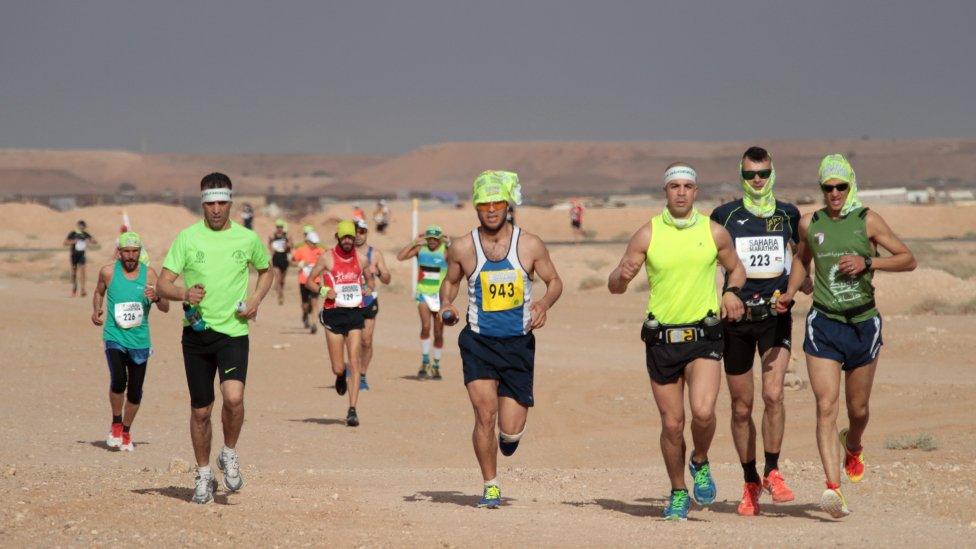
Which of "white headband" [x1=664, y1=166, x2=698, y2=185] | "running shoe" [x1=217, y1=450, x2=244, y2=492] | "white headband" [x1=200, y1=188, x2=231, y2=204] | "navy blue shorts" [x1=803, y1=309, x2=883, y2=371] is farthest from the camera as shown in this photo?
"running shoe" [x1=217, y1=450, x2=244, y2=492]

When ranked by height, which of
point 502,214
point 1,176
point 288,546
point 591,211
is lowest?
point 288,546

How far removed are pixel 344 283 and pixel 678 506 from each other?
7.22 metres

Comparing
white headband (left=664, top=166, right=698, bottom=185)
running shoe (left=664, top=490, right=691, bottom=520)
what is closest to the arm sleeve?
white headband (left=664, top=166, right=698, bottom=185)

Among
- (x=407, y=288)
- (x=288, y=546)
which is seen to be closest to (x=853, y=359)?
(x=288, y=546)

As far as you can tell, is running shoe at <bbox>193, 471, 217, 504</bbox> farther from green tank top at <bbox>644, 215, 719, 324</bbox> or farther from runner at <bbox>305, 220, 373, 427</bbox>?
runner at <bbox>305, 220, 373, 427</bbox>

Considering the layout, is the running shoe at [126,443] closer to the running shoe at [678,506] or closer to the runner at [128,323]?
the runner at [128,323]

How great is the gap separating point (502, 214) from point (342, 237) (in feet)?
22.4

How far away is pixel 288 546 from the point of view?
8.57 metres

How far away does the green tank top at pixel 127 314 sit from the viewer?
13.7 m

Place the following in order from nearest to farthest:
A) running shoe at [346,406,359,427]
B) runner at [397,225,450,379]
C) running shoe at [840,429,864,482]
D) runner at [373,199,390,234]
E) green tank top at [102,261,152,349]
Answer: running shoe at [840,429,864,482] → green tank top at [102,261,152,349] → running shoe at [346,406,359,427] → runner at [397,225,450,379] → runner at [373,199,390,234]

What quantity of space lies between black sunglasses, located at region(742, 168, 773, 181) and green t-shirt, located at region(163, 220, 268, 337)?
334cm

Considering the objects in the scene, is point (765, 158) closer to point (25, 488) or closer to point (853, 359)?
point (853, 359)

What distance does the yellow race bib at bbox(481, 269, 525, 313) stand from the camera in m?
9.78

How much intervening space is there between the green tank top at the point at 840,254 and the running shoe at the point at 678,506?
4.94ft
